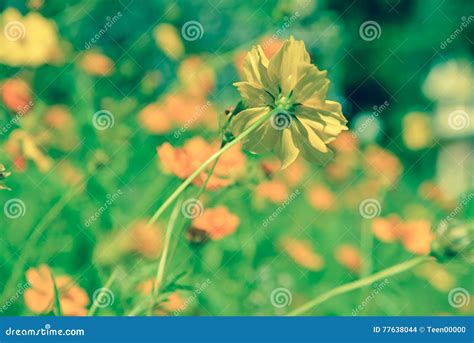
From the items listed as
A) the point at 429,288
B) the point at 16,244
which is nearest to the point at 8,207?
the point at 16,244

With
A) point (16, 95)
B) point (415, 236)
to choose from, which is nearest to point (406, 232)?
point (415, 236)

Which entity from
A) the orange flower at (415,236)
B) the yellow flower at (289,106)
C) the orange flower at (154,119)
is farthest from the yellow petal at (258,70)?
the orange flower at (415,236)

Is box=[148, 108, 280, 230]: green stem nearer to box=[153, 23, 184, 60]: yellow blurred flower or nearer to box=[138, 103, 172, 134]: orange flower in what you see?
box=[138, 103, 172, 134]: orange flower

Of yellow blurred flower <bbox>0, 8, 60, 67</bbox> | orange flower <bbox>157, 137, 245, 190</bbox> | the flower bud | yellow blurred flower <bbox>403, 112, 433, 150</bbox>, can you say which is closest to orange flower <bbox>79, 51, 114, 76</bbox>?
yellow blurred flower <bbox>0, 8, 60, 67</bbox>

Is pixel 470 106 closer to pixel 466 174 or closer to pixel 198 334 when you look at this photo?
pixel 466 174

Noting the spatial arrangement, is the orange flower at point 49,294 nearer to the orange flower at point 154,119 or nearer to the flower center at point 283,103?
the orange flower at point 154,119

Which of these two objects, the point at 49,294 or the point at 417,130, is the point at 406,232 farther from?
the point at 49,294
